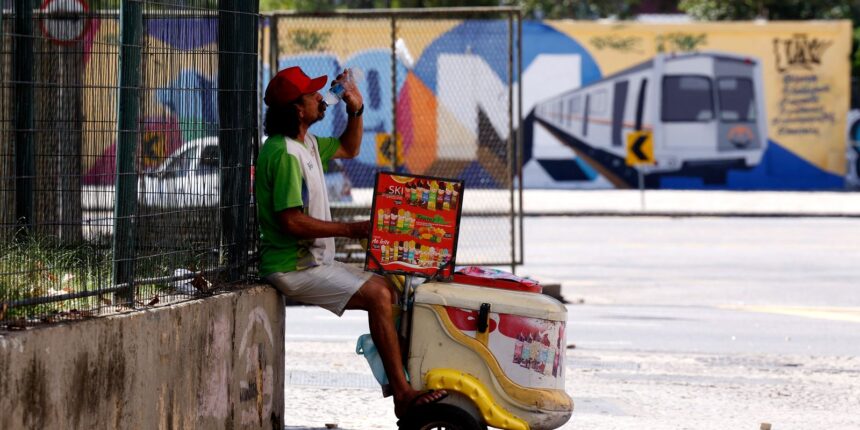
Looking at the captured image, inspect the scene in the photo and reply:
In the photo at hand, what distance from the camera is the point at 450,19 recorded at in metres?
13.0

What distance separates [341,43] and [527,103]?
18.2 metres

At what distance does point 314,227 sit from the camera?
6.21m

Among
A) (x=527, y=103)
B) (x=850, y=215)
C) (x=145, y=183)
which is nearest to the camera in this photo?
(x=145, y=183)

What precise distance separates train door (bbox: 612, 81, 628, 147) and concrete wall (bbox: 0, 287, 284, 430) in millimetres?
24626

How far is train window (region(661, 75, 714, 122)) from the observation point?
30.5 metres

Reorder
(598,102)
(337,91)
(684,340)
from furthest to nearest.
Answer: (598,102) < (684,340) < (337,91)

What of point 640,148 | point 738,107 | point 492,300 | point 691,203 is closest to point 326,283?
point 492,300

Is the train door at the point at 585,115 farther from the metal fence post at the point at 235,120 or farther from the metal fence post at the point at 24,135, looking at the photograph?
the metal fence post at the point at 24,135

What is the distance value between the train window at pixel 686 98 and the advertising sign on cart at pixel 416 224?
81.7 ft

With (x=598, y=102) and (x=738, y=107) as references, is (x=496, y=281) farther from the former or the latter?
(x=738, y=107)

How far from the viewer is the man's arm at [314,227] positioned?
20.3 feet

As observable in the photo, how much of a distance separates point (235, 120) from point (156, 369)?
146 centimetres

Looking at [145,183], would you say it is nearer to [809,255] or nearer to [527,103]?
[809,255]

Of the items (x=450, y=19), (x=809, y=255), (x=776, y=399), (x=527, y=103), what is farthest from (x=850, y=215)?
(x=776, y=399)
